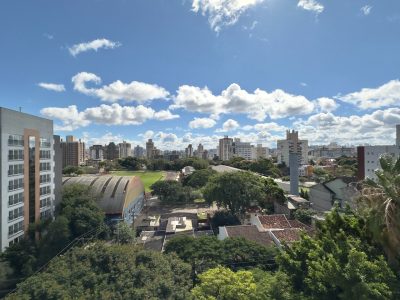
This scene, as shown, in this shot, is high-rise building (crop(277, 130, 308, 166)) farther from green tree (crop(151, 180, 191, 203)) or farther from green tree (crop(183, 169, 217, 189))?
green tree (crop(151, 180, 191, 203))

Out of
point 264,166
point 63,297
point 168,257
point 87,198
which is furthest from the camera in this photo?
point 264,166

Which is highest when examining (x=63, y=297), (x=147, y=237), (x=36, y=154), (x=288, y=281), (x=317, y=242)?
(x=36, y=154)

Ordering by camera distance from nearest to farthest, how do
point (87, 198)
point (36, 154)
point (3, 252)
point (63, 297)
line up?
point (63, 297) < point (3, 252) < point (36, 154) < point (87, 198)

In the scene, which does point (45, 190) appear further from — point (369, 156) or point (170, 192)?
point (369, 156)

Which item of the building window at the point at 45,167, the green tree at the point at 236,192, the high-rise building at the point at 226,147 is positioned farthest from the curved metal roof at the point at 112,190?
the high-rise building at the point at 226,147

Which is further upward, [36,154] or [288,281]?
[36,154]

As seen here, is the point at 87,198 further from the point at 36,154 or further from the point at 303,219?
the point at 303,219

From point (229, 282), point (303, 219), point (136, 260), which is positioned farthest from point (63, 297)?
point (303, 219)

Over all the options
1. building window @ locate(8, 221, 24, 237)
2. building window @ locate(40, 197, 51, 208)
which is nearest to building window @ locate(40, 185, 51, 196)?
building window @ locate(40, 197, 51, 208)

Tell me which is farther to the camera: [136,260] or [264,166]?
[264,166]
